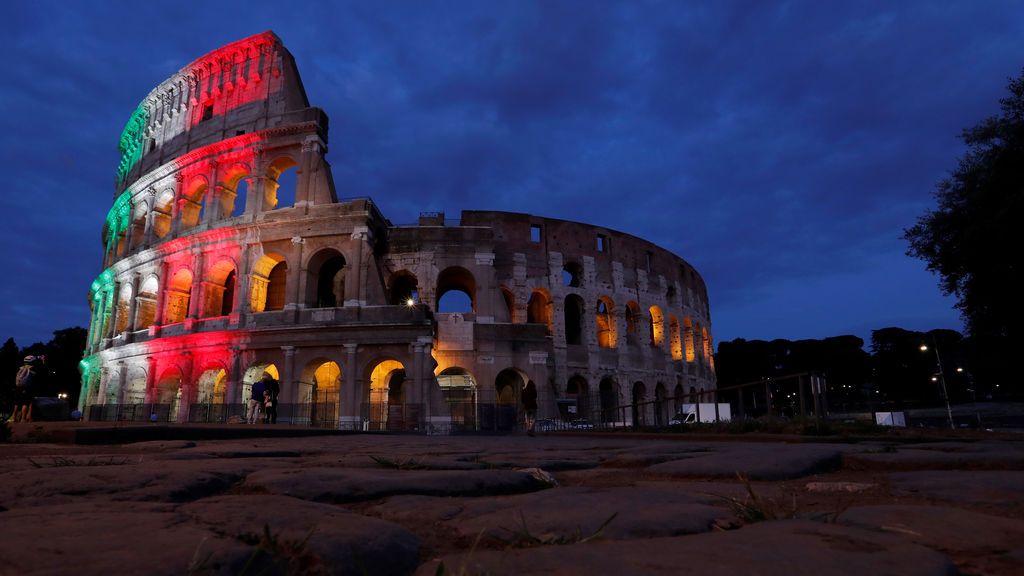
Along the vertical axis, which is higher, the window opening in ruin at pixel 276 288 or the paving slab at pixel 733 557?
the window opening in ruin at pixel 276 288

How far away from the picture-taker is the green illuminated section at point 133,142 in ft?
101

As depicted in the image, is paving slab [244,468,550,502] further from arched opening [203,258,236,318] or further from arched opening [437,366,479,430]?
arched opening [203,258,236,318]

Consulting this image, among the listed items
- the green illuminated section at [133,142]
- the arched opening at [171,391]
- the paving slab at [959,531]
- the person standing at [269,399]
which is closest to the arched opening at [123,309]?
the arched opening at [171,391]

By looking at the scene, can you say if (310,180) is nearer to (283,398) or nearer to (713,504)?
(283,398)

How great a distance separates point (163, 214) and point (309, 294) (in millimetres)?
10591

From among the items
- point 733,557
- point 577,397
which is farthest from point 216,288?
point 733,557

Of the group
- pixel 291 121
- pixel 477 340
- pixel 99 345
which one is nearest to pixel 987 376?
pixel 477 340

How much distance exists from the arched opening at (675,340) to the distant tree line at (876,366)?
65.1 ft

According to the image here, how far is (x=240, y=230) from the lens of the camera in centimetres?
2345

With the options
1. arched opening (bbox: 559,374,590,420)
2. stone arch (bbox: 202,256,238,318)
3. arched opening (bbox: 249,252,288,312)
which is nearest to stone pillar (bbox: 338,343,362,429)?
arched opening (bbox: 249,252,288,312)

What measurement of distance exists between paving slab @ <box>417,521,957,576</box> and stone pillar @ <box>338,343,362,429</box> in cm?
2045

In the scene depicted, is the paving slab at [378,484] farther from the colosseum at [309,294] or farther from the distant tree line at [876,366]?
the distant tree line at [876,366]

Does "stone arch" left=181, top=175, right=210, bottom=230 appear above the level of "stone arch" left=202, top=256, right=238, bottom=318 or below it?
above

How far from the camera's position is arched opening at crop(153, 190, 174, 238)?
2709cm
